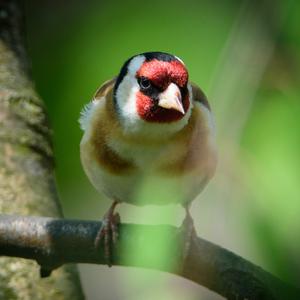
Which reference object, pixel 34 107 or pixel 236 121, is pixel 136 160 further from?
pixel 236 121

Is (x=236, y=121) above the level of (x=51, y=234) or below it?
above

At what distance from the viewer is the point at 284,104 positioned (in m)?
0.37

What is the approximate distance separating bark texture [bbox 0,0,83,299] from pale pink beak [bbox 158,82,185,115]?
1.09 ft

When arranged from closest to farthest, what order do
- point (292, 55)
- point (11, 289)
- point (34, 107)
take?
point (292, 55), point (11, 289), point (34, 107)

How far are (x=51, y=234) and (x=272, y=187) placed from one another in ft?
3.80

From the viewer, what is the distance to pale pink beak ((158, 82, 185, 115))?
4.66 ft

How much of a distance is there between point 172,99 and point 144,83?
3.9 inches

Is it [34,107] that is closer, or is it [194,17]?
[194,17]

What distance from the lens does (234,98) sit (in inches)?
14.6

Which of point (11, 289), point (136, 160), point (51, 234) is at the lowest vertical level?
point (11, 289)

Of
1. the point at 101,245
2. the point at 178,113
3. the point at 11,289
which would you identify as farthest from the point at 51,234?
the point at 178,113

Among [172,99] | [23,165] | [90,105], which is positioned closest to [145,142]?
[172,99]

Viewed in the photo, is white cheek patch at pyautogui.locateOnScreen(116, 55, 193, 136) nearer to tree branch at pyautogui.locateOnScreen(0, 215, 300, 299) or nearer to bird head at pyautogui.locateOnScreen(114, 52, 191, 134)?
bird head at pyautogui.locateOnScreen(114, 52, 191, 134)

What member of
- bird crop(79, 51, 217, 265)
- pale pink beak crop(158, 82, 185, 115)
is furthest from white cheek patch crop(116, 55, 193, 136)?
pale pink beak crop(158, 82, 185, 115)
